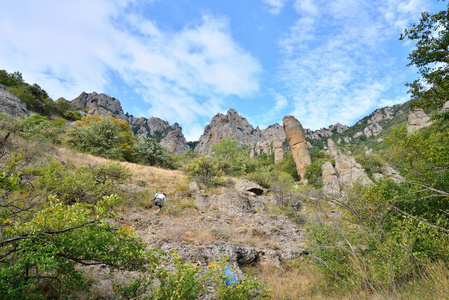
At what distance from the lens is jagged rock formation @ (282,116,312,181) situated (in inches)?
1407

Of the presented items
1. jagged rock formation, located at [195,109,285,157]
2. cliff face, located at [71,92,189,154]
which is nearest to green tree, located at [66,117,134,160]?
cliff face, located at [71,92,189,154]

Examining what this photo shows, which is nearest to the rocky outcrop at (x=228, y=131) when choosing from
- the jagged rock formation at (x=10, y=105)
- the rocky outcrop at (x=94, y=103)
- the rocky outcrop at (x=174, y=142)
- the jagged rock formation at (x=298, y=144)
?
the rocky outcrop at (x=174, y=142)

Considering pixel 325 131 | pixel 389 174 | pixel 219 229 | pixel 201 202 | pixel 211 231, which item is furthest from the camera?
pixel 325 131

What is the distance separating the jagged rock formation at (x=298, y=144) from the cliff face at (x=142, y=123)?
41621 mm

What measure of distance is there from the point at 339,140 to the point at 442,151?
90.9 metres

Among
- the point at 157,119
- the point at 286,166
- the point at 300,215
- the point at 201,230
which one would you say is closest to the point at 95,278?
the point at 201,230

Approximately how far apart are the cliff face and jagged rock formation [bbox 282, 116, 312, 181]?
41621mm

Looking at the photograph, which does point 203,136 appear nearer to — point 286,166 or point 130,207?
point 286,166

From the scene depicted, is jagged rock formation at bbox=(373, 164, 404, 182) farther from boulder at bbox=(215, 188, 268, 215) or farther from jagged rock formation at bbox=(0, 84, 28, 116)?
jagged rock formation at bbox=(0, 84, 28, 116)

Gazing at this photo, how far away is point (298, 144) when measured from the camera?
125 feet

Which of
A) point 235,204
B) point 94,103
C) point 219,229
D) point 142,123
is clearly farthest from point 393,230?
point 142,123

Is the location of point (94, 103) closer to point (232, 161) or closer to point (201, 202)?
point (232, 161)

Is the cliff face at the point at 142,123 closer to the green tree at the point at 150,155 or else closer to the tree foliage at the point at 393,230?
the green tree at the point at 150,155

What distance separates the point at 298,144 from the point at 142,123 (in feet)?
282
